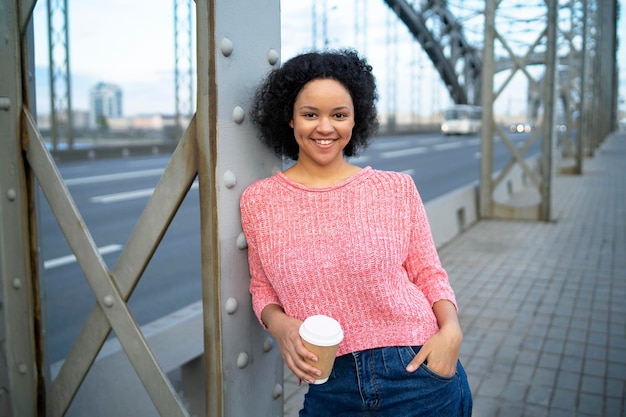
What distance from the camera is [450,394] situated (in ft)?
4.43

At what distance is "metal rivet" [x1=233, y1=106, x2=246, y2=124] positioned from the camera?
131 cm

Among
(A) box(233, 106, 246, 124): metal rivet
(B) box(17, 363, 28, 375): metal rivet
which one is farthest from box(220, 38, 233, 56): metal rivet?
(B) box(17, 363, 28, 375): metal rivet

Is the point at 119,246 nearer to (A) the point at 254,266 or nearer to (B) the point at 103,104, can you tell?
(A) the point at 254,266

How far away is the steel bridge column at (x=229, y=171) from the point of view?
1.24 meters

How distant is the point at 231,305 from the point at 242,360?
14cm

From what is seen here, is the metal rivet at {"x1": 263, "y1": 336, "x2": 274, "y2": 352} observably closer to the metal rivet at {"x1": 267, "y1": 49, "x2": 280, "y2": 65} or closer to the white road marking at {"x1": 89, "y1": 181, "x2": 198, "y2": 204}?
the metal rivet at {"x1": 267, "y1": 49, "x2": 280, "y2": 65}

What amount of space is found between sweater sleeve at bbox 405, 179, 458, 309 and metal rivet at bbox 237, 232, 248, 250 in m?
0.37

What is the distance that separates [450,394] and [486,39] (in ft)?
23.5

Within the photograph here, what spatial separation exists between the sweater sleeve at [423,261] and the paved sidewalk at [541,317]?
151 cm

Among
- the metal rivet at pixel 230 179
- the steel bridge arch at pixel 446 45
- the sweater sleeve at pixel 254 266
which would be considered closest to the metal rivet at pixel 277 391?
the sweater sleeve at pixel 254 266

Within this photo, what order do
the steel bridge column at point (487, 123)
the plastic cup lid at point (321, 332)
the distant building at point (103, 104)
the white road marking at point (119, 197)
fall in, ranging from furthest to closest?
the distant building at point (103, 104)
the white road marking at point (119, 197)
the steel bridge column at point (487, 123)
the plastic cup lid at point (321, 332)

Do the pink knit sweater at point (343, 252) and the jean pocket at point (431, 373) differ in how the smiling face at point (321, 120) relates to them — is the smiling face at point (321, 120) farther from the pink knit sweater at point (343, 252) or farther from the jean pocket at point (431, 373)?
the jean pocket at point (431, 373)

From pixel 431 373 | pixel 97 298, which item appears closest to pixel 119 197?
pixel 97 298

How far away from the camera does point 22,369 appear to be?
166 cm
